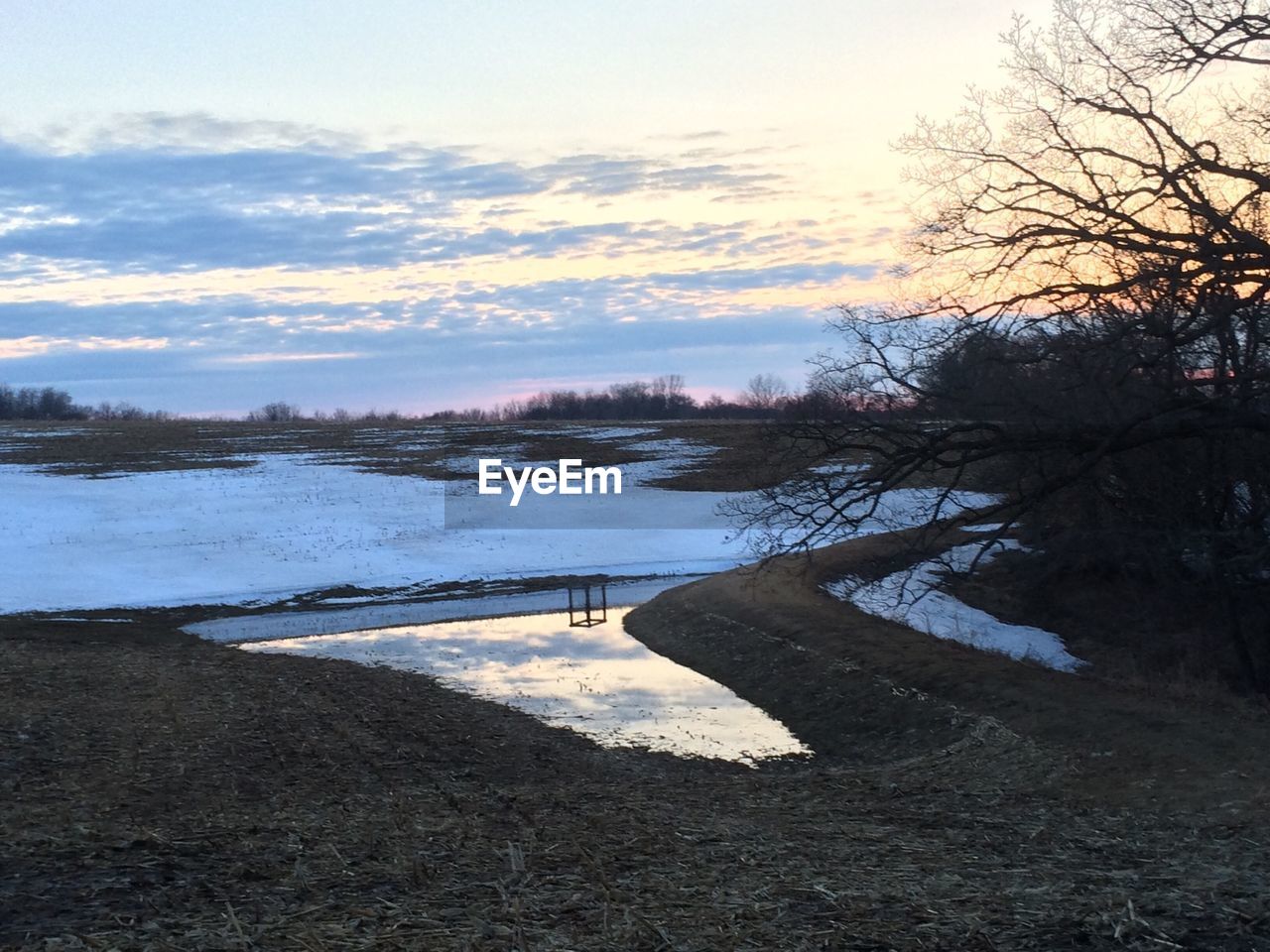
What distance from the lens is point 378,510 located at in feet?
140

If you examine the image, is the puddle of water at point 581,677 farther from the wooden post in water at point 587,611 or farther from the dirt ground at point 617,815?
the dirt ground at point 617,815

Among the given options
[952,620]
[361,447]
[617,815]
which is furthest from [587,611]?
[361,447]

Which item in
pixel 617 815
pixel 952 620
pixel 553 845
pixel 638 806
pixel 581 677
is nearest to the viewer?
pixel 553 845

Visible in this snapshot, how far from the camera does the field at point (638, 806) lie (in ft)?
16.9

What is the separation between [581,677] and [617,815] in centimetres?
1113

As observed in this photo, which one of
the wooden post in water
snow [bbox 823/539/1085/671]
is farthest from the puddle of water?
snow [bbox 823/539/1085/671]

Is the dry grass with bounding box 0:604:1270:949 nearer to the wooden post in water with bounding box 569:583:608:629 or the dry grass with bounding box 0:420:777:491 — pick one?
the wooden post in water with bounding box 569:583:608:629

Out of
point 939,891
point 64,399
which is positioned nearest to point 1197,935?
point 939,891

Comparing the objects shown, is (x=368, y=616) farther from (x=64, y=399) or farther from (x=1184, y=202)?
(x=64, y=399)

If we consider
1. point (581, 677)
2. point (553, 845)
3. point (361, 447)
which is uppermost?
point (361, 447)

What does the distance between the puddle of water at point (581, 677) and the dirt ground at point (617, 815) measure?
748 millimetres

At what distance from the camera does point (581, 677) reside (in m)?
19.4

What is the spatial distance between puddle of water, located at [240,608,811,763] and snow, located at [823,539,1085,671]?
5.28 meters

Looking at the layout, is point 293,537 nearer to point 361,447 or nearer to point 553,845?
point 553,845
